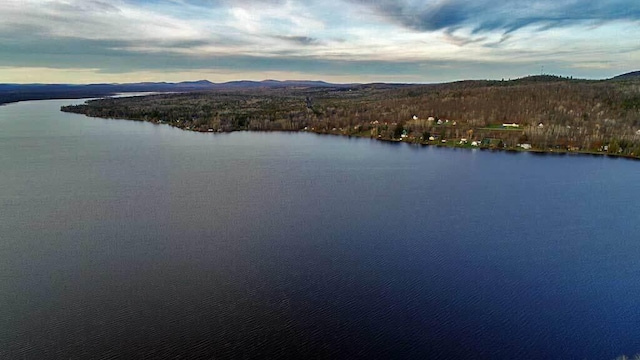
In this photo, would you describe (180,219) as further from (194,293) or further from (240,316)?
(240,316)

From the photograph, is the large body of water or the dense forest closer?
the large body of water

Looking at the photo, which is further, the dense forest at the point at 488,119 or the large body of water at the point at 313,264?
the dense forest at the point at 488,119

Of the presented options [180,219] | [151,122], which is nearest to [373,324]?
[180,219]

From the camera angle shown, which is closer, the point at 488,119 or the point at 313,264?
the point at 313,264

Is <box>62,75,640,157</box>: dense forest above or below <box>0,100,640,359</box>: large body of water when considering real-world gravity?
above

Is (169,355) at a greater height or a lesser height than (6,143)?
lesser

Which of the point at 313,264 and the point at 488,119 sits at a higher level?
the point at 488,119

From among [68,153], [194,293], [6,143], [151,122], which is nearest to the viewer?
[194,293]

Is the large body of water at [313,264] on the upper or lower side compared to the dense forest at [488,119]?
lower
